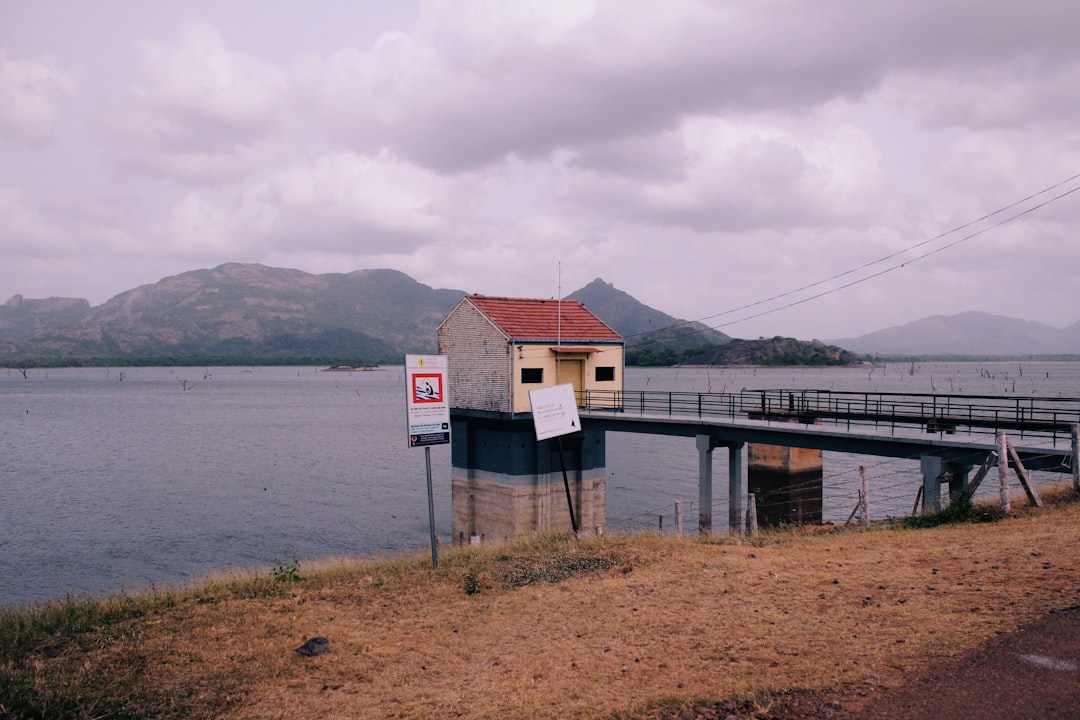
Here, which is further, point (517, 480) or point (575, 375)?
point (575, 375)

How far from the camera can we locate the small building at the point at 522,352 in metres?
31.7

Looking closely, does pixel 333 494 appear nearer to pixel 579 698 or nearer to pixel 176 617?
pixel 176 617

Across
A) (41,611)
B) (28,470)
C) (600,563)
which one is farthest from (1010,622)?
(28,470)

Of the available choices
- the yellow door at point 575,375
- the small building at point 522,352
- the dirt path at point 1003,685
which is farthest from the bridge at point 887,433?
the dirt path at point 1003,685

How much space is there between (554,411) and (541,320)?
33.0 feet

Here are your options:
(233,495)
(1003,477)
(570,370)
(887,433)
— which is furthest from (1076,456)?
(233,495)

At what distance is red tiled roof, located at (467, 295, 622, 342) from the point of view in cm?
3241

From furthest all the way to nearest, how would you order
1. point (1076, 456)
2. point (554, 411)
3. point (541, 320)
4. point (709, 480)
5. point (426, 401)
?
point (541, 320), point (709, 480), point (554, 411), point (1076, 456), point (426, 401)

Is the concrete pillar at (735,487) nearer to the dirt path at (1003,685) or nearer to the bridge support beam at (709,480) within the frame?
the bridge support beam at (709,480)

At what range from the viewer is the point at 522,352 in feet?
104

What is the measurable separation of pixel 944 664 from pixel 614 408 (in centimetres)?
2431

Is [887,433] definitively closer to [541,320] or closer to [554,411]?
[554,411]

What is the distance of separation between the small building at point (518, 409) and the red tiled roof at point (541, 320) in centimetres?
5

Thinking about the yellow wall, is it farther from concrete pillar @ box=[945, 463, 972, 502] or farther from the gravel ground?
the gravel ground
